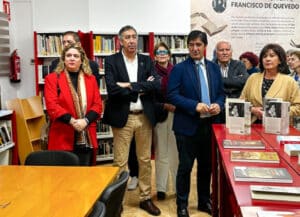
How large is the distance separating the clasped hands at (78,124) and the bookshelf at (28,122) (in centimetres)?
159

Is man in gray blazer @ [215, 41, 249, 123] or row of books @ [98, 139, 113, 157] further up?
man in gray blazer @ [215, 41, 249, 123]

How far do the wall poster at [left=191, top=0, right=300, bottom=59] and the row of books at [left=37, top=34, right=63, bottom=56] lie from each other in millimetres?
2072

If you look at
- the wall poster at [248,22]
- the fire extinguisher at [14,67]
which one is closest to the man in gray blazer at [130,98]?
the fire extinguisher at [14,67]

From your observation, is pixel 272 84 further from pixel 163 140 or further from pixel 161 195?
pixel 161 195

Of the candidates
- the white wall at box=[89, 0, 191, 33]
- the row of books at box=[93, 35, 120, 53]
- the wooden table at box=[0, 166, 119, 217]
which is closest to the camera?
the wooden table at box=[0, 166, 119, 217]

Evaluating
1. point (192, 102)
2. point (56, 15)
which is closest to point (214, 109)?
point (192, 102)

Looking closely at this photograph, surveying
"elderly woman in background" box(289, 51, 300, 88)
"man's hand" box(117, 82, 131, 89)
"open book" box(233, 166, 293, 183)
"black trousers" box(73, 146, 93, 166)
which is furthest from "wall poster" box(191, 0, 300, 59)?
"open book" box(233, 166, 293, 183)

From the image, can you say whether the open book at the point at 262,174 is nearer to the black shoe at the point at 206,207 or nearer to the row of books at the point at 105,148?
the black shoe at the point at 206,207

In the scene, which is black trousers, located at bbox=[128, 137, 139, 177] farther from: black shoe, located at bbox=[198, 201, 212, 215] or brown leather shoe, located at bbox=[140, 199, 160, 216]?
black shoe, located at bbox=[198, 201, 212, 215]

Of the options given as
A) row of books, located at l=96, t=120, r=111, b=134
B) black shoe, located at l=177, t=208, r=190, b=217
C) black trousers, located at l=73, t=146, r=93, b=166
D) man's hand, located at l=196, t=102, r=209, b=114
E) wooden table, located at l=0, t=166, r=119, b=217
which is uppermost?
man's hand, located at l=196, t=102, r=209, b=114

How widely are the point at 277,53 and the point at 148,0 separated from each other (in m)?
2.87

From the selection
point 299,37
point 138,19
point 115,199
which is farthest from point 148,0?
point 115,199

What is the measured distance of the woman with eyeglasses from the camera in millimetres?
3607

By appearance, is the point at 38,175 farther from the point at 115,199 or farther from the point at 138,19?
the point at 138,19
